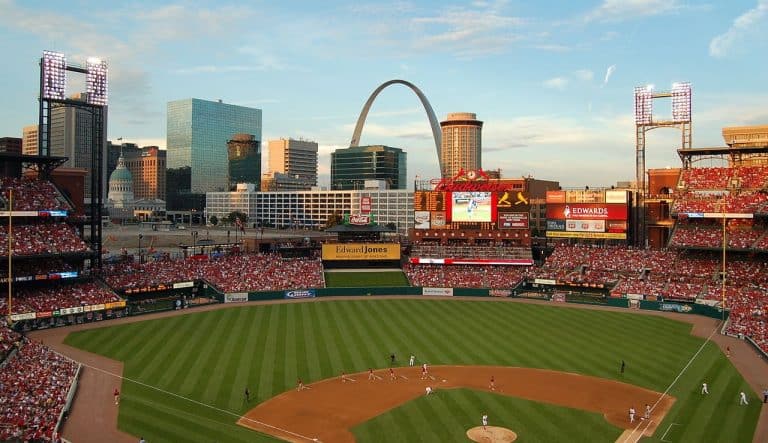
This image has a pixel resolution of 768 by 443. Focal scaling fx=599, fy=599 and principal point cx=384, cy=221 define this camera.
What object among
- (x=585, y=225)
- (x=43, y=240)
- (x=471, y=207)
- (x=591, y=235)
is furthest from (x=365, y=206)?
(x=43, y=240)

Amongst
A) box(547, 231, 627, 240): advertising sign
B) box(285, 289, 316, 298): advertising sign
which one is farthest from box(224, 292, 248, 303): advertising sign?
box(547, 231, 627, 240): advertising sign

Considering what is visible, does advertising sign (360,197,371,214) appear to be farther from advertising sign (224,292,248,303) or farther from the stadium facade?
the stadium facade

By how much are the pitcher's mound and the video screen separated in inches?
1981

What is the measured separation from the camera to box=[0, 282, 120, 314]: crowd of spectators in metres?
49.2

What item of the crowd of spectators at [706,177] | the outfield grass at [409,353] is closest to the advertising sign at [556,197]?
the crowd of spectators at [706,177]

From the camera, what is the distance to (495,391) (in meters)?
33.2

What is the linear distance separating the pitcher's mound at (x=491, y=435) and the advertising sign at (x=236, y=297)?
4001 cm

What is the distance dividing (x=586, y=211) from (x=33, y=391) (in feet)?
203

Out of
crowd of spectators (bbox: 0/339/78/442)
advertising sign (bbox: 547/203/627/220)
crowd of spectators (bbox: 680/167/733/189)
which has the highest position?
crowd of spectators (bbox: 680/167/733/189)

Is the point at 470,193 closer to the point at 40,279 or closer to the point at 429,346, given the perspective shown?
the point at 429,346

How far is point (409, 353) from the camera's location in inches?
1638

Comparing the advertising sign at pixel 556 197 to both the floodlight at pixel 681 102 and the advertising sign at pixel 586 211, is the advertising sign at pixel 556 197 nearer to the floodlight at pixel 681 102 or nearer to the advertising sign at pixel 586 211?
the advertising sign at pixel 586 211

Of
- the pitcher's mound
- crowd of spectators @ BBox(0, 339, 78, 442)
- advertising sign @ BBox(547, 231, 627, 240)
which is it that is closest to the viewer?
crowd of spectators @ BBox(0, 339, 78, 442)

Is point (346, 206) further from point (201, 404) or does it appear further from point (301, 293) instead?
point (201, 404)
